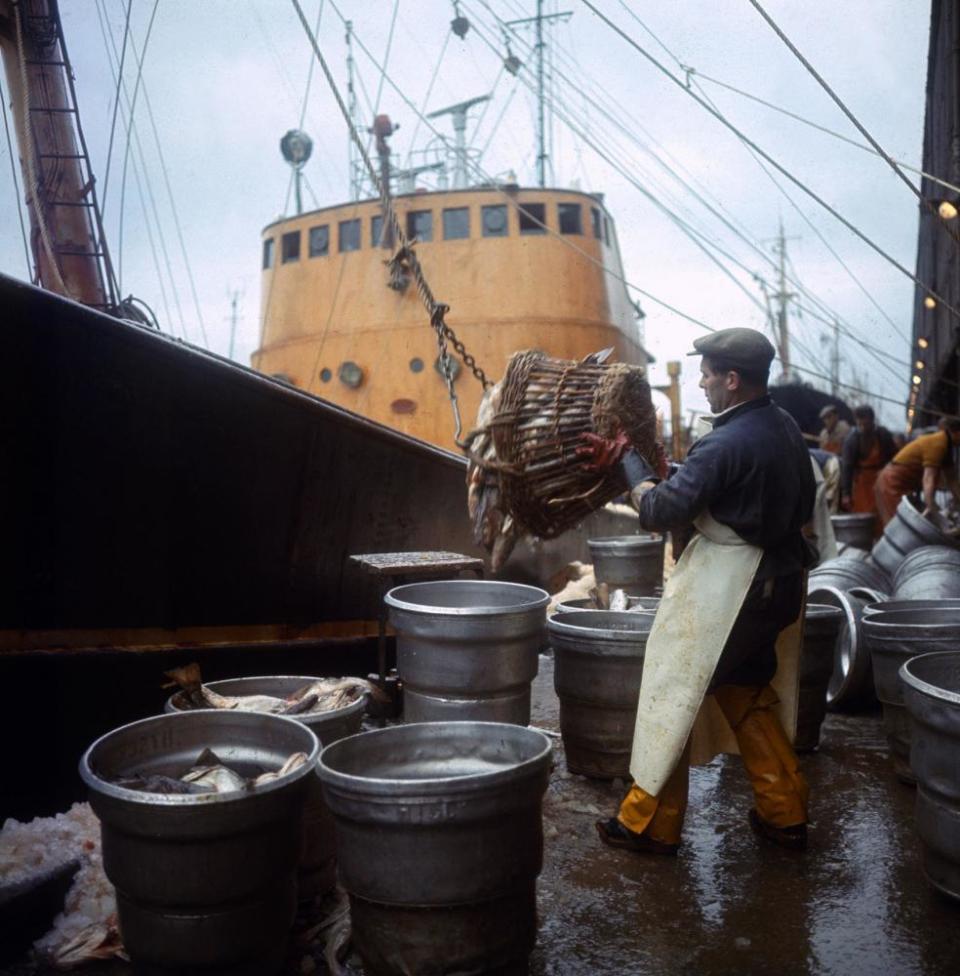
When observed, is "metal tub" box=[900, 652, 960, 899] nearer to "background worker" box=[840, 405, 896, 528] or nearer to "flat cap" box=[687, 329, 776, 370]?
"flat cap" box=[687, 329, 776, 370]

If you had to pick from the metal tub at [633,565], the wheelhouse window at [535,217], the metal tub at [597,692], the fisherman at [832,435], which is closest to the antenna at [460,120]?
the wheelhouse window at [535,217]

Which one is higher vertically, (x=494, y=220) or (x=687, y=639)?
(x=494, y=220)

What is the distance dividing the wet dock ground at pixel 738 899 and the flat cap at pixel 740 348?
187 cm

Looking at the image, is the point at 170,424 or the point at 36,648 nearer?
the point at 36,648

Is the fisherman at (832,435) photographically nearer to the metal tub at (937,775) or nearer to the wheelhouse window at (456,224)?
the wheelhouse window at (456,224)

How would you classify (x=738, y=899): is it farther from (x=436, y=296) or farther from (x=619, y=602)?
(x=436, y=296)

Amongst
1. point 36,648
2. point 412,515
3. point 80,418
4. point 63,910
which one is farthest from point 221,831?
point 412,515

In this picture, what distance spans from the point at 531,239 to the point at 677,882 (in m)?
11.8

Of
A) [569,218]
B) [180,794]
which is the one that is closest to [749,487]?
[180,794]

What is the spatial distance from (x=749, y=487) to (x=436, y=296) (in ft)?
35.5

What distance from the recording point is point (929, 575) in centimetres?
618

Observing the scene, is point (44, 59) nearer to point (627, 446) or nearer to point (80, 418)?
point (80, 418)

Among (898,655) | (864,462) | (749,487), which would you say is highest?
(864,462)

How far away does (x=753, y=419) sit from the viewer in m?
3.32
